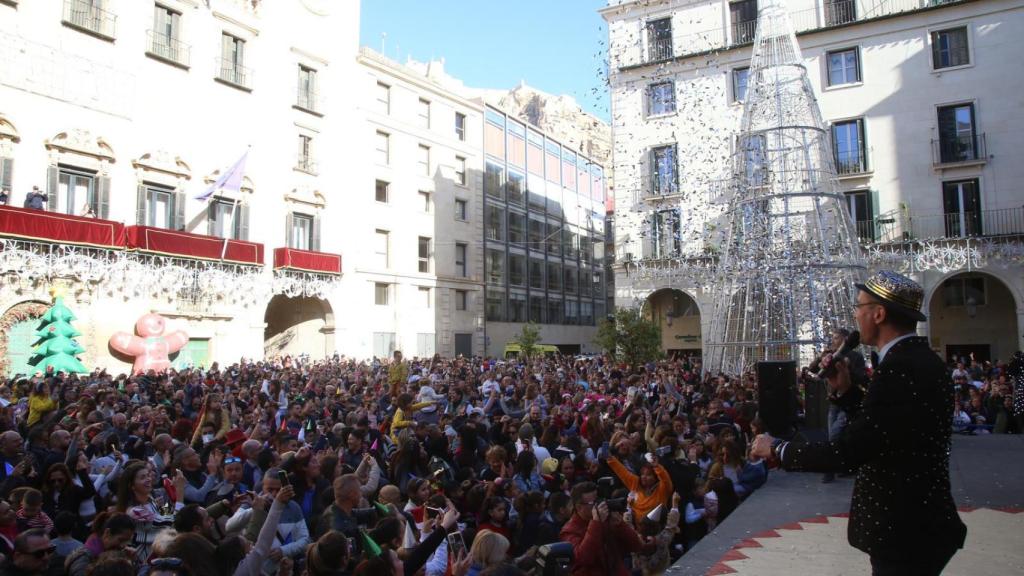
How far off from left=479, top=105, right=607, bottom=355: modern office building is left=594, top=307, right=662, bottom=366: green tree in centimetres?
1819

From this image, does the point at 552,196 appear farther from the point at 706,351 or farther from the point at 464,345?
the point at 706,351

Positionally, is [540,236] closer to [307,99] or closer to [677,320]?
[677,320]

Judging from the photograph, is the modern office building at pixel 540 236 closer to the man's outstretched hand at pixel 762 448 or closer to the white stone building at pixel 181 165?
the white stone building at pixel 181 165

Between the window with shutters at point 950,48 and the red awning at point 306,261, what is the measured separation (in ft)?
84.2

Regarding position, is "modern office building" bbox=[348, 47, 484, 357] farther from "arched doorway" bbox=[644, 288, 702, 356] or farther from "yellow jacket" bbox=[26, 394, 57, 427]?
"yellow jacket" bbox=[26, 394, 57, 427]

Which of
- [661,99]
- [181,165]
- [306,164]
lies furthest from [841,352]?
[306,164]

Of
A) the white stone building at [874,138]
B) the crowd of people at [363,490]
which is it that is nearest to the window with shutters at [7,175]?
the crowd of people at [363,490]

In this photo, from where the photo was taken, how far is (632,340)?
25.7 m

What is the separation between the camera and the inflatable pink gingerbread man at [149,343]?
2533 cm

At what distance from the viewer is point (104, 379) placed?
1770 cm

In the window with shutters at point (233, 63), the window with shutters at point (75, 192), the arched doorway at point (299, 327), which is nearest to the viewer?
the window with shutters at point (75, 192)

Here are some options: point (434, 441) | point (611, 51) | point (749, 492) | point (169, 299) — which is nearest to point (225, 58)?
point (169, 299)

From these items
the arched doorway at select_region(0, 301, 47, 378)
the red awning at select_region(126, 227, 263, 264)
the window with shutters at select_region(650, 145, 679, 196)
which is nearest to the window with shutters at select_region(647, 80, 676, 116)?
the window with shutters at select_region(650, 145, 679, 196)

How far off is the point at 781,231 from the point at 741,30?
16.5 metres
